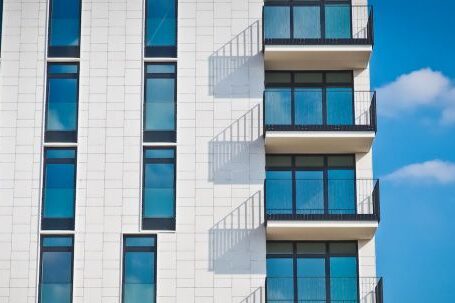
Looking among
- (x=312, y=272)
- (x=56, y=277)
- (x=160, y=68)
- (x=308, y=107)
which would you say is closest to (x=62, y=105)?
(x=160, y=68)

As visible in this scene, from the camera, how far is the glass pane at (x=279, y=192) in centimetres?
3459

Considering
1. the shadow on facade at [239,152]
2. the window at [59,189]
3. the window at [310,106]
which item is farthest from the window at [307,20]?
the window at [59,189]

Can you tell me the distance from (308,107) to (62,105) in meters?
7.97

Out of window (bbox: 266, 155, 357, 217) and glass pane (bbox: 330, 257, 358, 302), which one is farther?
window (bbox: 266, 155, 357, 217)

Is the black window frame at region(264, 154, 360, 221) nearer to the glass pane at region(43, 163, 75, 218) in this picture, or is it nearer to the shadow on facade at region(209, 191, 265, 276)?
the shadow on facade at region(209, 191, 265, 276)

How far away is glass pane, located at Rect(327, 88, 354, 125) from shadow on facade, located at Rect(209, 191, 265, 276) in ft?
11.5

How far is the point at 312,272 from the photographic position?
34.5 m

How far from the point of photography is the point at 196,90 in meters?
35.1

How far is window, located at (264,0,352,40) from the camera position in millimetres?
35531

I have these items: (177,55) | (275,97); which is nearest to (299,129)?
(275,97)

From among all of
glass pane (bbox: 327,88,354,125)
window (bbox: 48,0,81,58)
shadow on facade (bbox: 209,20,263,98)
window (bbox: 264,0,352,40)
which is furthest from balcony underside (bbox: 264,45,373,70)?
window (bbox: 48,0,81,58)

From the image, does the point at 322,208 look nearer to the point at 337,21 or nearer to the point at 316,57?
the point at 316,57

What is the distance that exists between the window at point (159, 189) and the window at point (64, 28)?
4.35 m

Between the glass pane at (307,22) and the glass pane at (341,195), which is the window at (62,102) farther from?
the glass pane at (341,195)
